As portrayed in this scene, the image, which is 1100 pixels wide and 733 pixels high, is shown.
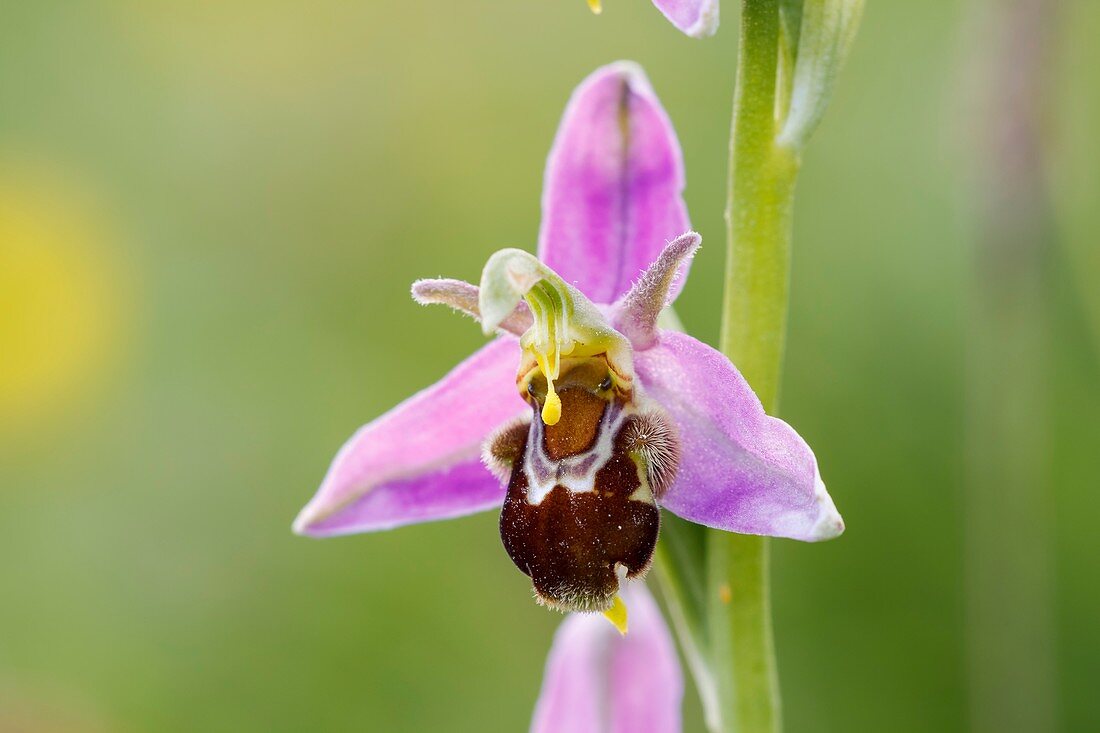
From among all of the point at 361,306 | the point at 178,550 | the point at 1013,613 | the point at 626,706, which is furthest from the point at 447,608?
the point at 626,706

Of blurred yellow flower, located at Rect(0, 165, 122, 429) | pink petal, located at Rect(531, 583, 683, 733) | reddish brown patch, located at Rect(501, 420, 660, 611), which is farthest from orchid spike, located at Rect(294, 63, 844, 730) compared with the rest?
blurred yellow flower, located at Rect(0, 165, 122, 429)

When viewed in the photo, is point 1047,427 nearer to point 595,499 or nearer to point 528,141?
point 528,141

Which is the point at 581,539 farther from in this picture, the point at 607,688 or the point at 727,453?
the point at 607,688

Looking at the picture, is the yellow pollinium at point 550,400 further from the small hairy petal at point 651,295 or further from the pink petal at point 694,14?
the pink petal at point 694,14

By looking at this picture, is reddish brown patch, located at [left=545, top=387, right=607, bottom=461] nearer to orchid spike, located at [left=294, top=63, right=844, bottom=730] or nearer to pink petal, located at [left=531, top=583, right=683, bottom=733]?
orchid spike, located at [left=294, top=63, right=844, bottom=730]

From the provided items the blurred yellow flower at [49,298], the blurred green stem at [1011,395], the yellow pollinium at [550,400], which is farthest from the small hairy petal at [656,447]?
the blurred yellow flower at [49,298]
